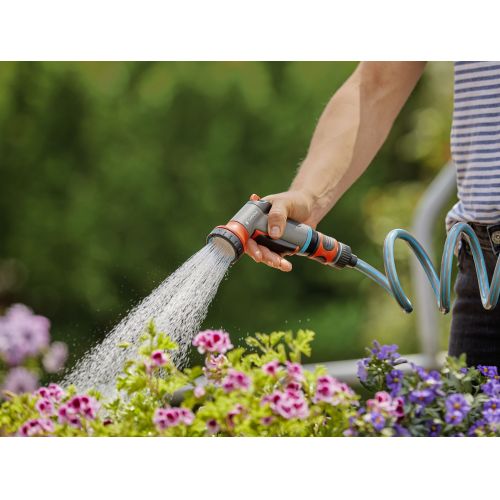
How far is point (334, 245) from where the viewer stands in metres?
1.93

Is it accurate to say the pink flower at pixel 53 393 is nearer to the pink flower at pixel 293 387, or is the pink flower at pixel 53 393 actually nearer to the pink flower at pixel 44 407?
the pink flower at pixel 44 407

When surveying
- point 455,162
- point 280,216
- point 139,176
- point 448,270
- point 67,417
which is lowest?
point 67,417

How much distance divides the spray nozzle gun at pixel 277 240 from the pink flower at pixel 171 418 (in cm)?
37

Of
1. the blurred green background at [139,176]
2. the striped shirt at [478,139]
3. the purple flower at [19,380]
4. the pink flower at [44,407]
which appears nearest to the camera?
the pink flower at [44,407]

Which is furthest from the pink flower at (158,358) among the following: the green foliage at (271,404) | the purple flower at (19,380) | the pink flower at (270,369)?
the purple flower at (19,380)

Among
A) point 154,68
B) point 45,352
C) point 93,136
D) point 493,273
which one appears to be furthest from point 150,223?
point 493,273

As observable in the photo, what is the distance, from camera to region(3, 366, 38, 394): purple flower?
3.22 metres

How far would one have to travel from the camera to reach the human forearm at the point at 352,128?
6.73 ft

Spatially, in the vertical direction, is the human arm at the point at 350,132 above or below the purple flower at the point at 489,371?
above

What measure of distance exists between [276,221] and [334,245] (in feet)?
0.58

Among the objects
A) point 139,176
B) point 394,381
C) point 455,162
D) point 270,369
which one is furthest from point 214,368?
point 139,176

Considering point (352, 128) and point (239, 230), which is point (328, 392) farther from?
point (352, 128)
